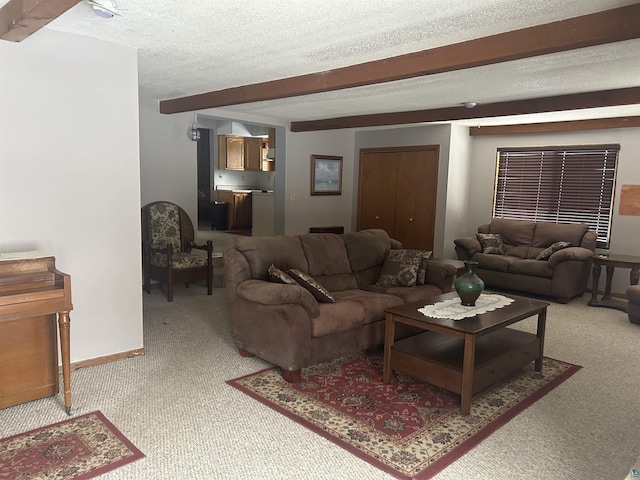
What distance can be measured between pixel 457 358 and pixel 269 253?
163 cm

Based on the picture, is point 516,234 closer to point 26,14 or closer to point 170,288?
point 170,288

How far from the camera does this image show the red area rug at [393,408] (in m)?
2.53

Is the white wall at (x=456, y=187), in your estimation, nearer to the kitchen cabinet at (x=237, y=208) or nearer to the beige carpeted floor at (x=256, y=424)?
the beige carpeted floor at (x=256, y=424)

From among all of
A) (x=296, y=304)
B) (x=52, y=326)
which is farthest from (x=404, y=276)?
(x=52, y=326)

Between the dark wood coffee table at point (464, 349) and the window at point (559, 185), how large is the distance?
357 cm

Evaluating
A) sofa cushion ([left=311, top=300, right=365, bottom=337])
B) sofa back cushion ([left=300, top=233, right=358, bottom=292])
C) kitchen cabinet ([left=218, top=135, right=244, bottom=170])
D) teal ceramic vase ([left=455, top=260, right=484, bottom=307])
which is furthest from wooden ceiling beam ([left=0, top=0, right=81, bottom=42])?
kitchen cabinet ([left=218, top=135, right=244, bottom=170])

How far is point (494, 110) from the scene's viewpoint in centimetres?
538

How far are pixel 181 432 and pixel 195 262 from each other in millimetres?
3169

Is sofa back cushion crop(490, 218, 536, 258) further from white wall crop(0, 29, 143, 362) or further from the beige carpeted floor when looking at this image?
white wall crop(0, 29, 143, 362)

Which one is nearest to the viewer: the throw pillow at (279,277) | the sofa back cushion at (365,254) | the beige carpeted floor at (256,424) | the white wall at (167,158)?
the beige carpeted floor at (256,424)

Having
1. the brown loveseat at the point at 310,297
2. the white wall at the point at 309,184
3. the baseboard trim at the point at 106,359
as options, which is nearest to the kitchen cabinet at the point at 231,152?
the white wall at the point at 309,184

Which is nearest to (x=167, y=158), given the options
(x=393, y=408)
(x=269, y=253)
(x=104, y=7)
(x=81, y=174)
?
(x=81, y=174)

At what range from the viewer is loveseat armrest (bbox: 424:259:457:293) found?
4523 millimetres

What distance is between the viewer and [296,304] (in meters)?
3.27
